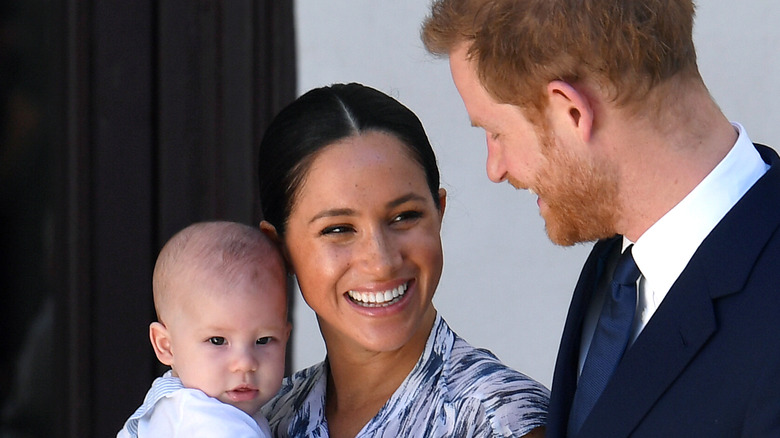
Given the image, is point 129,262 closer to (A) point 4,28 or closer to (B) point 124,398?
(B) point 124,398

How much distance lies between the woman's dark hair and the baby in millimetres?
136

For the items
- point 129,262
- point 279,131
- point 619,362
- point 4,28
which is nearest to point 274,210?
point 279,131

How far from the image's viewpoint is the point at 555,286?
3748mm

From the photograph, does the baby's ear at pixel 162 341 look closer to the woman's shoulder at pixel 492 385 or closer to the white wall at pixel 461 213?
the woman's shoulder at pixel 492 385

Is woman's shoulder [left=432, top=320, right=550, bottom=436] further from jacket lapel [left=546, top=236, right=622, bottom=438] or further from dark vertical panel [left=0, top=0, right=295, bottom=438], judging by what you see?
dark vertical panel [left=0, top=0, right=295, bottom=438]

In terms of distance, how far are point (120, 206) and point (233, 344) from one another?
1.49 meters

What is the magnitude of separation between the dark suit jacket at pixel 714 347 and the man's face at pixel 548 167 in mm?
200

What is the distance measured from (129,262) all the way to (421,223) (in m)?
1.57

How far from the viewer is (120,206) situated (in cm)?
357

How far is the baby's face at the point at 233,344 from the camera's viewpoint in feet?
7.19

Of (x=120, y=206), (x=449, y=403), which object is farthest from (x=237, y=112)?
(x=449, y=403)

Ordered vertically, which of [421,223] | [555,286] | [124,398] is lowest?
[124,398]

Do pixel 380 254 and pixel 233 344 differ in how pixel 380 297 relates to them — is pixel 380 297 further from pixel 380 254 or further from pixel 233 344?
pixel 233 344

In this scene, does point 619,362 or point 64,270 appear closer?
point 619,362
